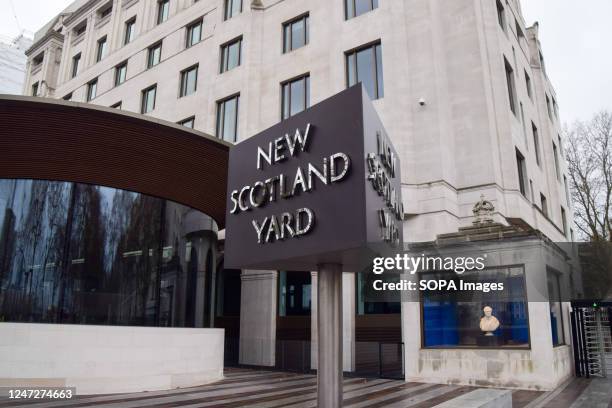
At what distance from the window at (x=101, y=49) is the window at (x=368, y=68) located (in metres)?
29.3

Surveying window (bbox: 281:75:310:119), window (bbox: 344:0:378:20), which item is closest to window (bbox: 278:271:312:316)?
window (bbox: 281:75:310:119)

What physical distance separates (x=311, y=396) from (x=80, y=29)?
4825 cm

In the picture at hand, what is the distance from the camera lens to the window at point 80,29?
47.2 meters

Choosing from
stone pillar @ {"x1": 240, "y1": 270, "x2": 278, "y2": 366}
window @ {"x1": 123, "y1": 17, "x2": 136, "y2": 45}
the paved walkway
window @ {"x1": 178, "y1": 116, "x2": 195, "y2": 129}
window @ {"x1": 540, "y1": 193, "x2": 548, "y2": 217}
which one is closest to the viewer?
the paved walkway

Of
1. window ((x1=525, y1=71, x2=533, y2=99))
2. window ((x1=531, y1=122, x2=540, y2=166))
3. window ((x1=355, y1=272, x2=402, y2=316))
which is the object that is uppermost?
window ((x1=525, y1=71, x2=533, y2=99))

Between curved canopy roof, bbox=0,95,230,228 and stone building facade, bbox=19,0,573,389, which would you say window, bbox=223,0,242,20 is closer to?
stone building facade, bbox=19,0,573,389

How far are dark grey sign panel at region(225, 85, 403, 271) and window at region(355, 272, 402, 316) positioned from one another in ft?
45.5

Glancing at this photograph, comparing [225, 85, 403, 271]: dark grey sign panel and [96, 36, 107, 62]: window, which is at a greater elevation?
[96, 36, 107, 62]: window

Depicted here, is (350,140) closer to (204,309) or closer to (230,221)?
(230,221)

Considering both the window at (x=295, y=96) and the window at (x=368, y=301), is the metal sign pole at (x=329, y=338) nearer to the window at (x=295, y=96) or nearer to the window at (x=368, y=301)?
the window at (x=368, y=301)

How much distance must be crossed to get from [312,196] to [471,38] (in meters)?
20.3

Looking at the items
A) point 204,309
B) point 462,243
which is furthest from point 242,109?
point 462,243

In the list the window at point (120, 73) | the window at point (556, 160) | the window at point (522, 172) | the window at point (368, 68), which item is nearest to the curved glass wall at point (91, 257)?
the window at point (368, 68)

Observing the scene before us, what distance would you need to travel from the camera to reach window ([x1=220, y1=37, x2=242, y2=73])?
99.7ft
